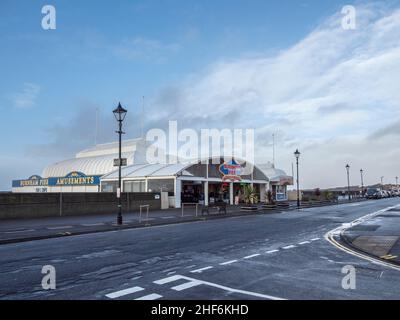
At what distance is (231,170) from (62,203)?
68.7ft

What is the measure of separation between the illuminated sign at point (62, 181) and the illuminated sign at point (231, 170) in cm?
1882

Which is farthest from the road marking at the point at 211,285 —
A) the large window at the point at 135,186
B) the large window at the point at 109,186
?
the large window at the point at 109,186

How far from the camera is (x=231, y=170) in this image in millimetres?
43594

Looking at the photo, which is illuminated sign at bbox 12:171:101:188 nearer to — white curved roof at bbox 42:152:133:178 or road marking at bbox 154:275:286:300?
white curved roof at bbox 42:152:133:178

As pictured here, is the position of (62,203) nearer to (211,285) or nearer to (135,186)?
(135,186)

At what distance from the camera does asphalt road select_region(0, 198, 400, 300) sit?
6805mm

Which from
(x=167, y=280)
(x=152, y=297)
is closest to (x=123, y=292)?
(x=152, y=297)

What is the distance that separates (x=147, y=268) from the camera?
899cm

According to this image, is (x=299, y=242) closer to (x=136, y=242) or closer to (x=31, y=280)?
(x=136, y=242)

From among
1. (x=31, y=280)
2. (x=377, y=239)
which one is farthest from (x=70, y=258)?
(x=377, y=239)

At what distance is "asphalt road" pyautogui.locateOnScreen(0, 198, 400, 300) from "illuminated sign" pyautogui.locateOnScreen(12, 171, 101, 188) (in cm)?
4027

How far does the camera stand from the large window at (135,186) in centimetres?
4268

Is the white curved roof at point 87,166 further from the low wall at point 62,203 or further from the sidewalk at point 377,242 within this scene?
the sidewalk at point 377,242
